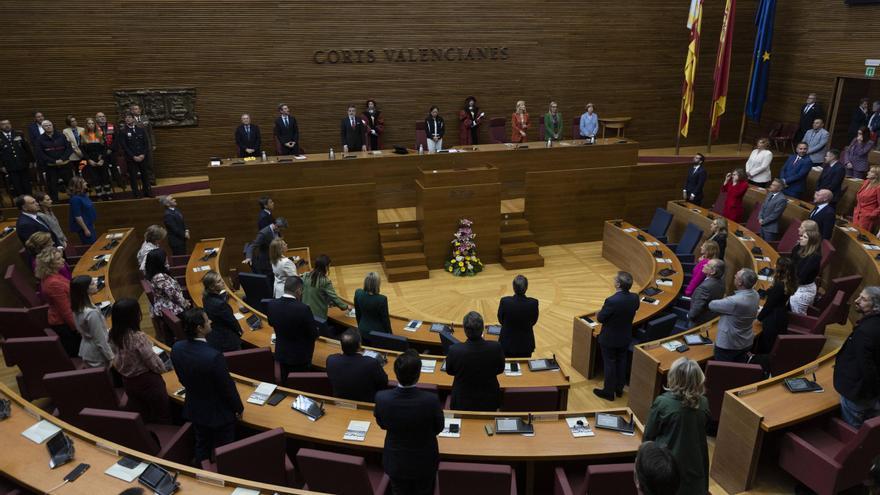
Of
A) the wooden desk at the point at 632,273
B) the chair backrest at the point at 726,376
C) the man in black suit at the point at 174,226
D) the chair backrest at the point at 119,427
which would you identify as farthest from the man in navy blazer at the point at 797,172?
the chair backrest at the point at 119,427

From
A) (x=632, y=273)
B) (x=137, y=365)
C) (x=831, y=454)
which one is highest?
(x=137, y=365)

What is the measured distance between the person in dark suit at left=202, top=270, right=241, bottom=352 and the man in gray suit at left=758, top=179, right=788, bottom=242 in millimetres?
7279

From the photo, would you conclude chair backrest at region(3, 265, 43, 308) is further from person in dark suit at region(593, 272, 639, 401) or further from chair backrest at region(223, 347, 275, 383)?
person in dark suit at region(593, 272, 639, 401)

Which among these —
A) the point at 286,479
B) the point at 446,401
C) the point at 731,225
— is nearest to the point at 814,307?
the point at 731,225

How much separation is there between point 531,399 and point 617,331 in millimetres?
1658

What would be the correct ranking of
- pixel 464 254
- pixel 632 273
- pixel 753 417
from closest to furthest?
pixel 753 417 < pixel 632 273 < pixel 464 254

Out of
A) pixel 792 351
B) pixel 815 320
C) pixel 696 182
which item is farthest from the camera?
pixel 696 182

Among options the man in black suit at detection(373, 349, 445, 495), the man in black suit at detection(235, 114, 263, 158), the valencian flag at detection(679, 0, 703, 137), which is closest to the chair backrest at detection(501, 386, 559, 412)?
the man in black suit at detection(373, 349, 445, 495)

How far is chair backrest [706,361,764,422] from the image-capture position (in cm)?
467

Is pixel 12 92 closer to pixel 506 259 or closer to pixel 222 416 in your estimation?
pixel 506 259

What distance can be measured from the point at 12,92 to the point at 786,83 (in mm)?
15996

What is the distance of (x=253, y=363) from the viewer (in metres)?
4.75

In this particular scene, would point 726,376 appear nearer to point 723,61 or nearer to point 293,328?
point 293,328

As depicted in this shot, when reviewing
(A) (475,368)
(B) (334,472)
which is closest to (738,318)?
(A) (475,368)
